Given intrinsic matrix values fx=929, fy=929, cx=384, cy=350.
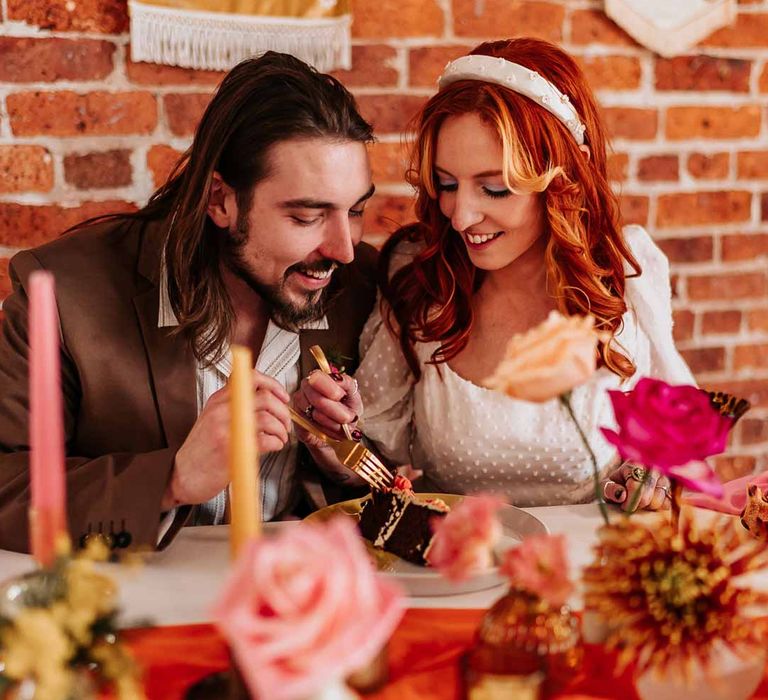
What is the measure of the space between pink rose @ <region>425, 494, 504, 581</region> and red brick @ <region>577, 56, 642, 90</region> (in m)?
1.46

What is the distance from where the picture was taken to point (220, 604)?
1.71ft

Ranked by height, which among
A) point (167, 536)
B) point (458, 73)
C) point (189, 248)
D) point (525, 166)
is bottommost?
point (167, 536)

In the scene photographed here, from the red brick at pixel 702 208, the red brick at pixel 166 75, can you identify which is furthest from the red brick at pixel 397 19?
the red brick at pixel 702 208

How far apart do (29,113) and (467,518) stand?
1259mm

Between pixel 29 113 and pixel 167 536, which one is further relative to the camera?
pixel 29 113

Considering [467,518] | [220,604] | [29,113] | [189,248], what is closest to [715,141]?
[189,248]

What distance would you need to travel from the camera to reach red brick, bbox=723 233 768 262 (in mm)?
2107

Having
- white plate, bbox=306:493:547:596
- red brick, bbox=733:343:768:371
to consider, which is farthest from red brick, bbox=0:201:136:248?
red brick, bbox=733:343:768:371

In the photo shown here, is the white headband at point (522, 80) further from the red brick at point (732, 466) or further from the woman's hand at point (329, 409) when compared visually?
the red brick at point (732, 466)

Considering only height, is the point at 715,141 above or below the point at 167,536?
above

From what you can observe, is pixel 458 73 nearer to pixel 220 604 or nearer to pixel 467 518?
pixel 467 518

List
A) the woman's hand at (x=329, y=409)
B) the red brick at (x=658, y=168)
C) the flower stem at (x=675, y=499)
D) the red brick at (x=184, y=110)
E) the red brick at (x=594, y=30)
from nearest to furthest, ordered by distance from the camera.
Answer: the flower stem at (x=675, y=499) → the woman's hand at (x=329, y=409) → the red brick at (x=184, y=110) → the red brick at (x=594, y=30) → the red brick at (x=658, y=168)

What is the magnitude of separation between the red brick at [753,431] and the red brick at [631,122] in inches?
28.3

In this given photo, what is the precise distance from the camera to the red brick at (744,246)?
83.0 inches
